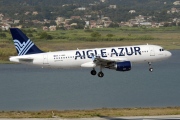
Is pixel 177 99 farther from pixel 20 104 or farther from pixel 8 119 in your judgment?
pixel 8 119

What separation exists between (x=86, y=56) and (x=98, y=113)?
10796mm

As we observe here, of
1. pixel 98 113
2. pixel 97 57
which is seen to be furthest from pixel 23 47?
pixel 98 113

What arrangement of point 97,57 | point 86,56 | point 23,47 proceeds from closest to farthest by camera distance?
point 97,57 < point 86,56 < point 23,47

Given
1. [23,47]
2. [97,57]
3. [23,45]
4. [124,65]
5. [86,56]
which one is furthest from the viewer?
[23,45]

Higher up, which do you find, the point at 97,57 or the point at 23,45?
the point at 23,45

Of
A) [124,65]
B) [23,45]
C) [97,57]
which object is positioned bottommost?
[124,65]

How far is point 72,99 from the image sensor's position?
4825 inches

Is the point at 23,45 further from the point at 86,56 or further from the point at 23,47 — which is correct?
the point at 86,56

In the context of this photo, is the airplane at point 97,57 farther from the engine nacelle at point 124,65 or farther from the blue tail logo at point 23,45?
the blue tail logo at point 23,45

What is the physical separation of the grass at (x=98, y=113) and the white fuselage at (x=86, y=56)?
8097mm

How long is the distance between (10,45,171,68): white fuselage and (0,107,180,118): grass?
8.10 m

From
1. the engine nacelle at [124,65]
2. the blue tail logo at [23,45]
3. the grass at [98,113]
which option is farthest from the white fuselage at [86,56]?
the grass at [98,113]

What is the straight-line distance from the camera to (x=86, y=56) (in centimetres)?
9769

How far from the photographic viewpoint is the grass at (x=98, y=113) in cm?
9944
